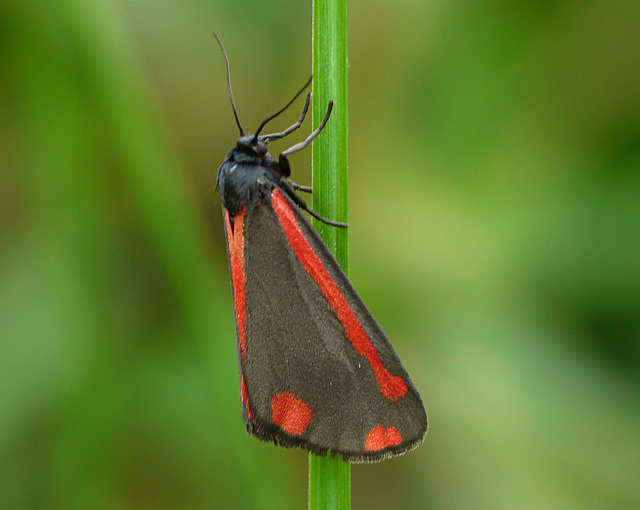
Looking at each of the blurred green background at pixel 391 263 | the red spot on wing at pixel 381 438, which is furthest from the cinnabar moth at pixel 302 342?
the blurred green background at pixel 391 263

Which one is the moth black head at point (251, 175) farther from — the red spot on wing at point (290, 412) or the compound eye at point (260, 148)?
the red spot on wing at point (290, 412)

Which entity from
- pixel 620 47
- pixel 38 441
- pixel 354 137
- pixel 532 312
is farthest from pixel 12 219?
pixel 620 47

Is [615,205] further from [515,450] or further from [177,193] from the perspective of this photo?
[177,193]

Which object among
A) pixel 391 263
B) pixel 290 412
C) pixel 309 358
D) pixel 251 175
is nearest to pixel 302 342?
pixel 309 358

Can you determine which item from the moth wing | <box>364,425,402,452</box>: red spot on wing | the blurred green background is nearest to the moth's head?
the moth wing

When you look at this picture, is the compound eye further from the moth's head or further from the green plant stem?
the green plant stem

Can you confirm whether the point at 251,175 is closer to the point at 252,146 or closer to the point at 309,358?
the point at 252,146
